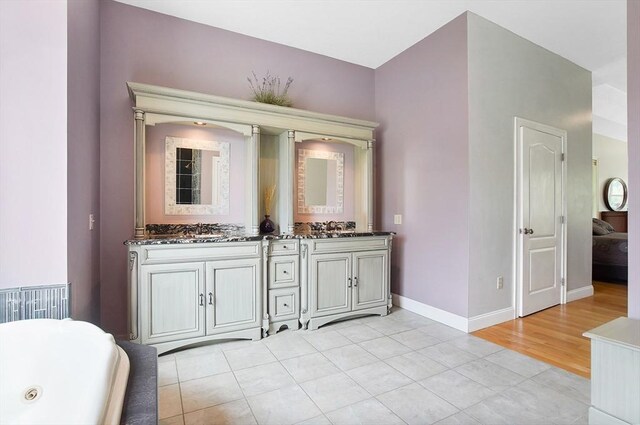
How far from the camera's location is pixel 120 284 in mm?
2740

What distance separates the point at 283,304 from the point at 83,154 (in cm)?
195

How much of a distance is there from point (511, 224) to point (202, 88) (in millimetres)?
3391

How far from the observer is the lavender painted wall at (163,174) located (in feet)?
9.35

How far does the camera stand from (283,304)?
290 cm

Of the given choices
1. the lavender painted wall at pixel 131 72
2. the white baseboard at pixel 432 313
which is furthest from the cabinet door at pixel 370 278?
the lavender painted wall at pixel 131 72

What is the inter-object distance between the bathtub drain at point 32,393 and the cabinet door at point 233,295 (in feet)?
4.25

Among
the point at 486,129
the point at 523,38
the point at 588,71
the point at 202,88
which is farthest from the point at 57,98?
the point at 588,71

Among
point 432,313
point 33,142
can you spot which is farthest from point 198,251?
point 432,313

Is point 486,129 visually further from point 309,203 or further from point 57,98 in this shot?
point 57,98

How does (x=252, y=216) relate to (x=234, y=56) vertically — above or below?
below

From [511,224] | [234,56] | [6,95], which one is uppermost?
[234,56]

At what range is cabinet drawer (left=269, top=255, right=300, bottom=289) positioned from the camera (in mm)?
2855

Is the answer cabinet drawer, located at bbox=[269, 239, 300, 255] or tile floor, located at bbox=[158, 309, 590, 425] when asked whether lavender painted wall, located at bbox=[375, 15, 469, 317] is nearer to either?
tile floor, located at bbox=[158, 309, 590, 425]

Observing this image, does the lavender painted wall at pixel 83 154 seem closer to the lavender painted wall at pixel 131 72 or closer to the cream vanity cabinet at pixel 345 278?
the lavender painted wall at pixel 131 72
